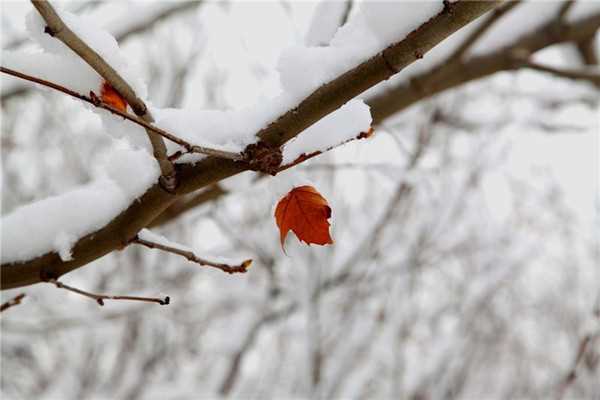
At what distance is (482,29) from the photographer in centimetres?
151

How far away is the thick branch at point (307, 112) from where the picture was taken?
606mm

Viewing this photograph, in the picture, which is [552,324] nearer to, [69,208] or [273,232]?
[273,232]

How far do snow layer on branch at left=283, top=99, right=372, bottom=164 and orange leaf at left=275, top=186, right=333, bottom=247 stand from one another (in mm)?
64

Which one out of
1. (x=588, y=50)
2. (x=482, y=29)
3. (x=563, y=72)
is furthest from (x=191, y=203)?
(x=588, y=50)

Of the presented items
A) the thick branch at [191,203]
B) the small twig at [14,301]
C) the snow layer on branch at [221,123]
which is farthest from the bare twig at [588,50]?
the small twig at [14,301]

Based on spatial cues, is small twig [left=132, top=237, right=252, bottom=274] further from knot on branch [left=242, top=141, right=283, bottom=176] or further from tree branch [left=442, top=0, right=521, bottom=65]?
tree branch [left=442, top=0, right=521, bottom=65]

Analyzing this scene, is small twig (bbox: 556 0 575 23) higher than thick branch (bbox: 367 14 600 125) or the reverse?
higher

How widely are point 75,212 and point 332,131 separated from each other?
46 centimetres

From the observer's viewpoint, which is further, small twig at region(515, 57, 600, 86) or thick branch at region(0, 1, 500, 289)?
small twig at region(515, 57, 600, 86)

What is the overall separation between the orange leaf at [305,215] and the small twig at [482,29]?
3.27ft

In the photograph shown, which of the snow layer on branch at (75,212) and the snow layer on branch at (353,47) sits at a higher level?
the snow layer on branch at (75,212)

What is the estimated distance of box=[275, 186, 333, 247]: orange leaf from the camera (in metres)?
0.75

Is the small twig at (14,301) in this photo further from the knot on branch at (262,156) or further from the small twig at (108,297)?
the knot on branch at (262,156)

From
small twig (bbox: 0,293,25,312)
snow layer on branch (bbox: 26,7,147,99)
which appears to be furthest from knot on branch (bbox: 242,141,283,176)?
small twig (bbox: 0,293,25,312)
